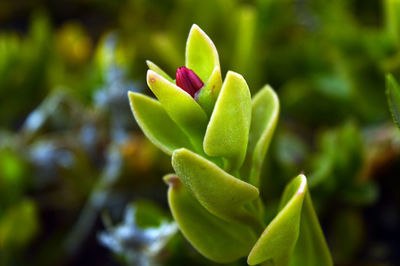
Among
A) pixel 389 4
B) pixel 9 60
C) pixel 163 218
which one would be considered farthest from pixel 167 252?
pixel 9 60

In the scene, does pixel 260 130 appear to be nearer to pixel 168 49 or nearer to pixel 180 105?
pixel 180 105

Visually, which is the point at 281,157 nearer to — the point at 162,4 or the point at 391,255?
the point at 391,255

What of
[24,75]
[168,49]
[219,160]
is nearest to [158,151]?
[168,49]

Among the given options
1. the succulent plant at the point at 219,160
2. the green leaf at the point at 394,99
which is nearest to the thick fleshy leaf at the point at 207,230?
the succulent plant at the point at 219,160

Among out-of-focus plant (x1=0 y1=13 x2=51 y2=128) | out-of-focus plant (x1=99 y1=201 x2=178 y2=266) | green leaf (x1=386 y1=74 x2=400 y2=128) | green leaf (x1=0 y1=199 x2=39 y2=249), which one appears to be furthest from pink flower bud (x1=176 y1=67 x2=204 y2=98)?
out-of-focus plant (x1=0 y1=13 x2=51 y2=128)

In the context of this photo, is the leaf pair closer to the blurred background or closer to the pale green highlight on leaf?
the blurred background

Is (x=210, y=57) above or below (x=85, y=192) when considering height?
above
